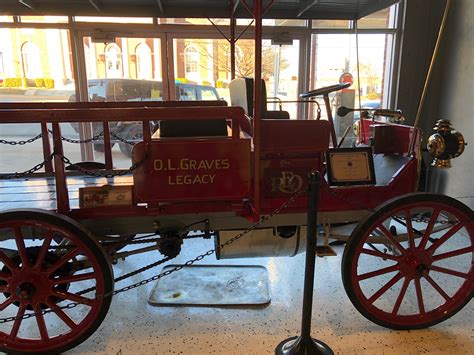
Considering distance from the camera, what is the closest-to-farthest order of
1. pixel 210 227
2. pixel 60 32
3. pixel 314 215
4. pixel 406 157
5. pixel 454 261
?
pixel 314 215 < pixel 210 227 < pixel 406 157 < pixel 454 261 < pixel 60 32

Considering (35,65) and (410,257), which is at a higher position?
(35,65)

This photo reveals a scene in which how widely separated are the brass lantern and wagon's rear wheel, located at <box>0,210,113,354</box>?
6.50 feet

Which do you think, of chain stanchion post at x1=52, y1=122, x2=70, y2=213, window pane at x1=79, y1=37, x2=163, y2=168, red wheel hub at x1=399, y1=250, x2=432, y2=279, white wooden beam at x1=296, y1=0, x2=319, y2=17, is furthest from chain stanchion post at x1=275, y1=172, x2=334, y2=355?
window pane at x1=79, y1=37, x2=163, y2=168

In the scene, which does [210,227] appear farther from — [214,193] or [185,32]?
[185,32]

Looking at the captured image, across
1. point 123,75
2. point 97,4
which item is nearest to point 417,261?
point 97,4

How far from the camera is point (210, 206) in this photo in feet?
6.93

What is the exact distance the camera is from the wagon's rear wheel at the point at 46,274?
1.90m

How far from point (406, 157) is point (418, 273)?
2.34 feet

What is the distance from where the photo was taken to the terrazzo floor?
2191 mm

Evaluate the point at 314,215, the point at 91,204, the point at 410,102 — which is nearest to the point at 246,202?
the point at 314,215

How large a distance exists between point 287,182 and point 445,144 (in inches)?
38.7

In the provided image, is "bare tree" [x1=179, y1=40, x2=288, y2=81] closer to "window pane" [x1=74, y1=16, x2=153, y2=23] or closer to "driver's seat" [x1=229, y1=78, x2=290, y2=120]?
"window pane" [x1=74, y1=16, x2=153, y2=23]

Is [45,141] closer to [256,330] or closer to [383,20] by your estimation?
[256,330]

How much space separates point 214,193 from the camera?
6.75ft
